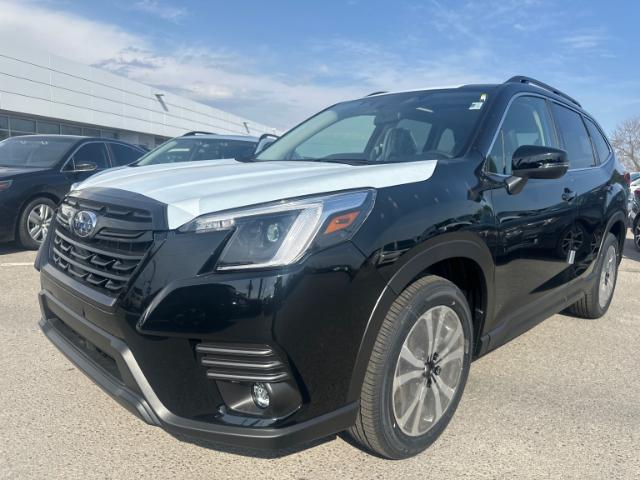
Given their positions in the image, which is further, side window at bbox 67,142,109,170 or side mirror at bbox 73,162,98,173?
side window at bbox 67,142,109,170

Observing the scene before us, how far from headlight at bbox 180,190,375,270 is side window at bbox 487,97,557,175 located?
1.17 meters

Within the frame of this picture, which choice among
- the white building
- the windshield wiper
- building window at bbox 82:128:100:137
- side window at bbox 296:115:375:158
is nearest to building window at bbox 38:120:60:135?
the white building

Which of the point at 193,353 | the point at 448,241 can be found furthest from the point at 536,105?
the point at 193,353

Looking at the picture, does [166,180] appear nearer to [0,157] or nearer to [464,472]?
[464,472]

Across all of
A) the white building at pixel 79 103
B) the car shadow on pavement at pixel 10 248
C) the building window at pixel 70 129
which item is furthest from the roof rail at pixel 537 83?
the building window at pixel 70 129

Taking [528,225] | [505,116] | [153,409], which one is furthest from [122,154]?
[153,409]

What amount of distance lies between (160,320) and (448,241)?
1267mm

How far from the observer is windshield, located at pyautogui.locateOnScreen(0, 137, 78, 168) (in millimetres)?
7445

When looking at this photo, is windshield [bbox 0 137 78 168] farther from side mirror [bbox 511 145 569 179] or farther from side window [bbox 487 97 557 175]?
side mirror [bbox 511 145 569 179]

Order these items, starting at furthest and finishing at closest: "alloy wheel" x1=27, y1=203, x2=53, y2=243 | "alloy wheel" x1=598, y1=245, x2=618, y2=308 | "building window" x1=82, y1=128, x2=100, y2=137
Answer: "building window" x1=82, y1=128, x2=100, y2=137 < "alloy wheel" x1=27, y1=203, x2=53, y2=243 < "alloy wheel" x1=598, y1=245, x2=618, y2=308

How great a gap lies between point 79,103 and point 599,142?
3620 cm

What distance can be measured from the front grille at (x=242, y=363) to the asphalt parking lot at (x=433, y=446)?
380 mm

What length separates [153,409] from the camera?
195cm

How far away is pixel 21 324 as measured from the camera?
4047 mm
